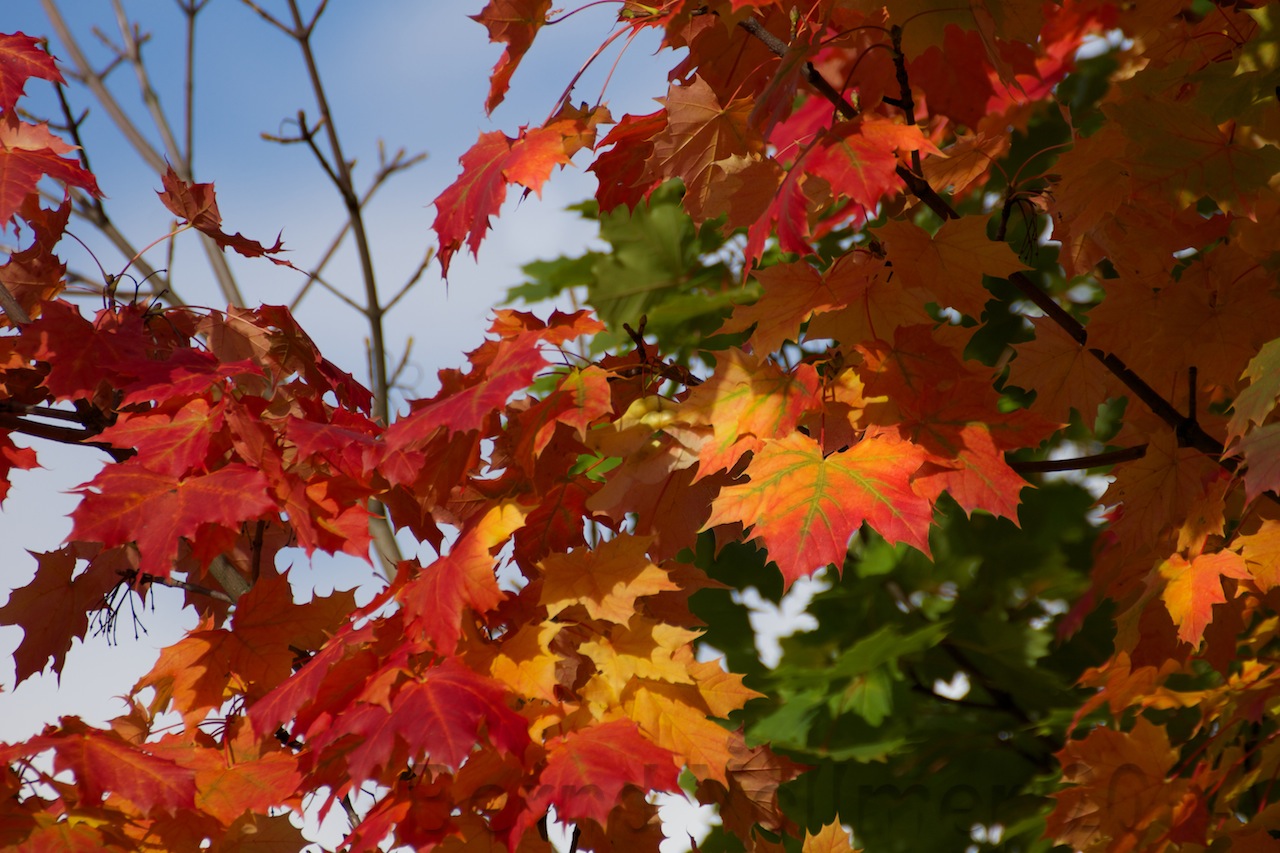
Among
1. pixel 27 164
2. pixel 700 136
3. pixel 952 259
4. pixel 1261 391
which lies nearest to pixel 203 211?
pixel 27 164

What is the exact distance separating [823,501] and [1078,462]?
2.07ft

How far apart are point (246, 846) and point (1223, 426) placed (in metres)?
2.00

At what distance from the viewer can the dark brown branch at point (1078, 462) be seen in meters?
1.73

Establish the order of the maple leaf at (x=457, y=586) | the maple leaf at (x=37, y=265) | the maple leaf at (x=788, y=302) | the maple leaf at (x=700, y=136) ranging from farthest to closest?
the maple leaf at (x=37, y=265)
the maple leaf at (x=700, y=136)
the maple leaf at (x=788, y=302)
the maple leaf at (x=457, y=586)

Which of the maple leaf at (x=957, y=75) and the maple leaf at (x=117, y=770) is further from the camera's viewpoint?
the maple leaf at (x=957, y=75)

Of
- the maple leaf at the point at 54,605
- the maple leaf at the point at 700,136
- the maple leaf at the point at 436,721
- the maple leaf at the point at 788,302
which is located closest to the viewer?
the maple leaf at the point at 436,721

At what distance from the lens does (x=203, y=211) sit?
195cm

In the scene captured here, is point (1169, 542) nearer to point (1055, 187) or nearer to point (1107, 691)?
point (1107, 691)

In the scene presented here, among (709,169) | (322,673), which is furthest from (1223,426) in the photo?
(322,673)

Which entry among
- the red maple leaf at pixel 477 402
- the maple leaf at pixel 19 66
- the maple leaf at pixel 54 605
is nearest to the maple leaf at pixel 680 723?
the red maple leaf at pixel 477 402

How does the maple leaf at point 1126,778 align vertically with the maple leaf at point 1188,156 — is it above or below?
below

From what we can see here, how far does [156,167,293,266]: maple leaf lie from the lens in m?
1.92

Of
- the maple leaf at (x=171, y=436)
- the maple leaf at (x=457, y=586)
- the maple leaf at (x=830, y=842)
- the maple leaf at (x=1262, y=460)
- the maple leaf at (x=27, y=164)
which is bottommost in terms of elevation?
the maple leaf at (x=830, y=842)

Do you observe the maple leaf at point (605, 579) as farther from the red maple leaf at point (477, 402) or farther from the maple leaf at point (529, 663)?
the red maple leaf at point (477, 402)
